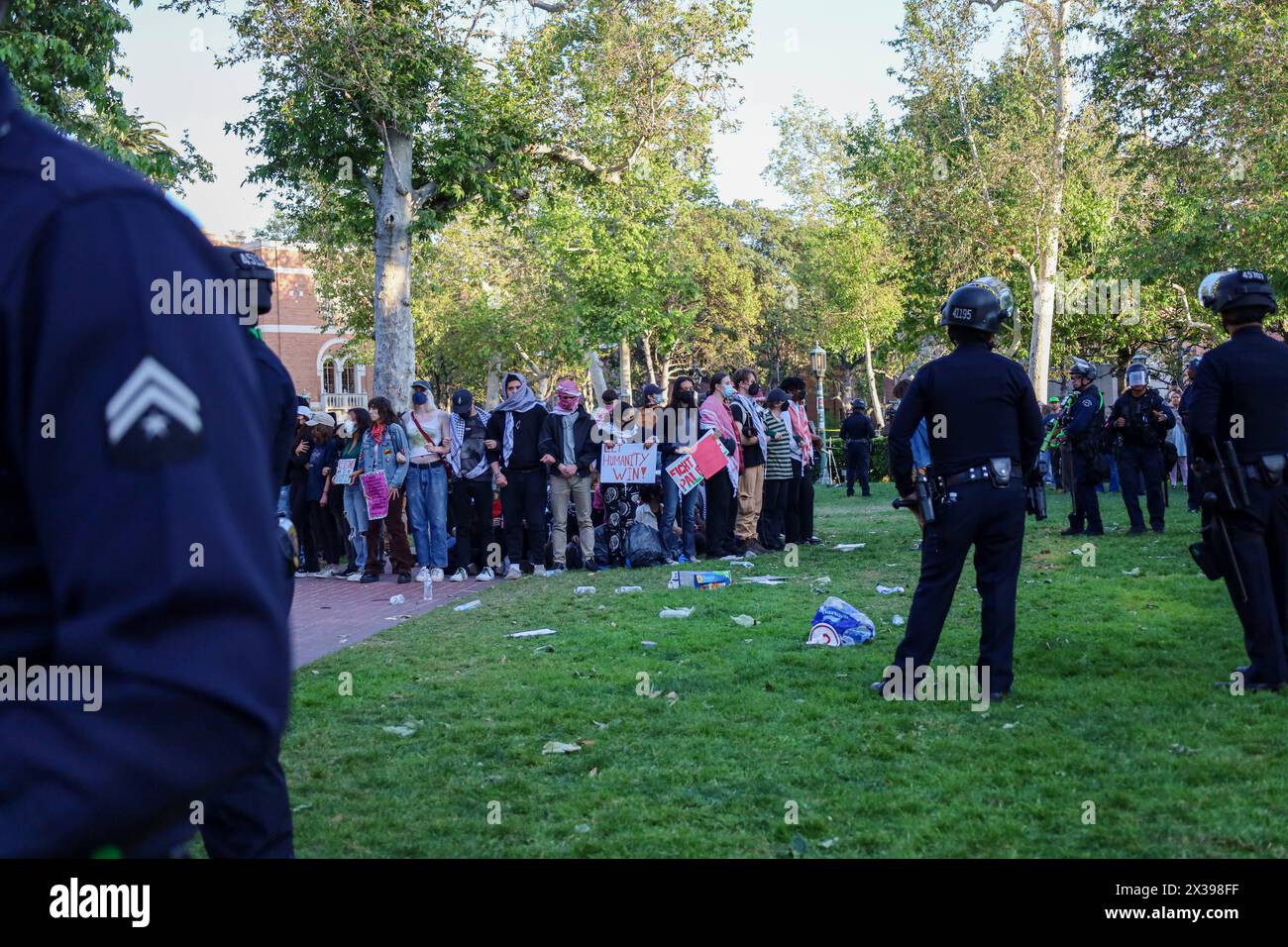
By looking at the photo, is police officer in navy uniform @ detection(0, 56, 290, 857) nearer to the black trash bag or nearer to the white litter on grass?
the white litter on grass

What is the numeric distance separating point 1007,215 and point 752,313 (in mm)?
24270

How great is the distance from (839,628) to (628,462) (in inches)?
279

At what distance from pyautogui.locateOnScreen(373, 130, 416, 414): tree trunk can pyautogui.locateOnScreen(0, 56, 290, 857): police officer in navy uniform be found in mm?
20846

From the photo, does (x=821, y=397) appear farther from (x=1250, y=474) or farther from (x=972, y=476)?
(x=972, y=476)

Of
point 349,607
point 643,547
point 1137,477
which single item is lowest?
point 349,607

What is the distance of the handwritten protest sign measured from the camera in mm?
15883

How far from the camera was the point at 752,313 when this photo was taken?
6028 cm

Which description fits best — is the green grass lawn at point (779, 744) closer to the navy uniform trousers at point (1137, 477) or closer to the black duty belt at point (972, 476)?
the black duty belt at point (972, 476)

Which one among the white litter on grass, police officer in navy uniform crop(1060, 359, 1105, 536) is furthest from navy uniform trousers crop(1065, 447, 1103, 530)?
the white litter on grass

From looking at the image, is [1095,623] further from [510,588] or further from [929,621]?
[510,588]

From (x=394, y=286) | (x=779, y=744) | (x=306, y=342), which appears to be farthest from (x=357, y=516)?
(x=306, y=342)

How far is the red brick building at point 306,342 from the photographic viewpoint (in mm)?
70625

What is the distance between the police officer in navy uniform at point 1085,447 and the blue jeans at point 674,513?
17.3 ft

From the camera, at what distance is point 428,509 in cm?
→ 1558
